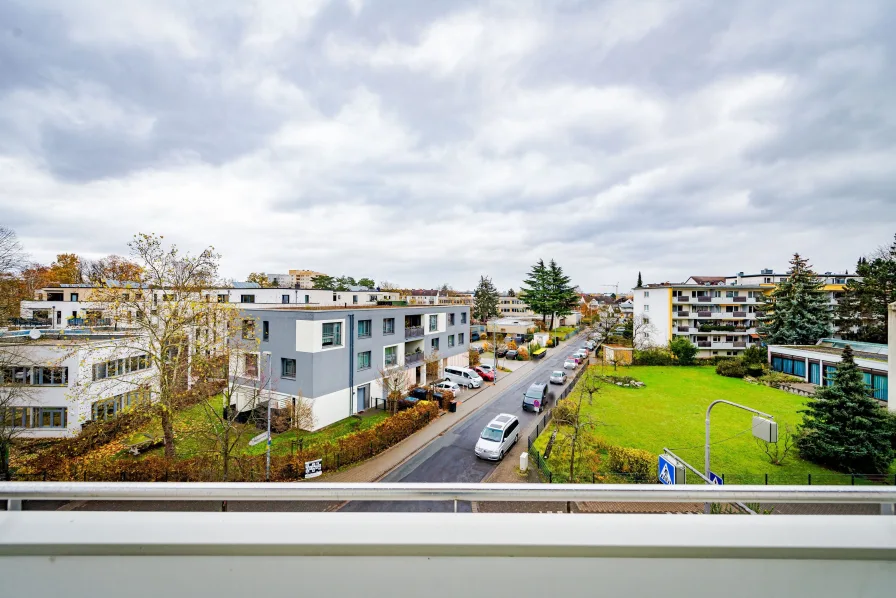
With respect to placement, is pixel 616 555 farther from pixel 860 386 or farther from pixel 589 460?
pixel 860 386

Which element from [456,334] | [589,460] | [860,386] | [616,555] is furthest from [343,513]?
[456,334]

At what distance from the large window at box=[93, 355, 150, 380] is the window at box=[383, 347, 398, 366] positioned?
29.7 ft

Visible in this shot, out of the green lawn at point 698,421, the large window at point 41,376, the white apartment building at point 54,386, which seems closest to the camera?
the green lawn at point 698,421

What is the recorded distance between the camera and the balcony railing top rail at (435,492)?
1144 millimetres

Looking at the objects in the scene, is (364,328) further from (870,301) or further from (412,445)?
(870,301)

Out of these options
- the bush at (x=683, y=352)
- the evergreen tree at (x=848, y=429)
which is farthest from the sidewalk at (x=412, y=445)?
the bush at (x=683, y=352)

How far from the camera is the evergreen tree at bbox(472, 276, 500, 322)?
156 ft

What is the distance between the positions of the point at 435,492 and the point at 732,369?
26.4m

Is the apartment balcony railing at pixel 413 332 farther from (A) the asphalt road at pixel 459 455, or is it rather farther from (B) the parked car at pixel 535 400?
(B) the parked car at pixel 535 400

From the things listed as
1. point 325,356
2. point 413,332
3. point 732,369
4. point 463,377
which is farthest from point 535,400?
point 732,369

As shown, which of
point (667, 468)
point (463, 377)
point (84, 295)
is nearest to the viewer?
point (667, 468)

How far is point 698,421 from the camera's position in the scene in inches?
504

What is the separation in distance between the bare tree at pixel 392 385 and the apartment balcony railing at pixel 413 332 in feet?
7.72

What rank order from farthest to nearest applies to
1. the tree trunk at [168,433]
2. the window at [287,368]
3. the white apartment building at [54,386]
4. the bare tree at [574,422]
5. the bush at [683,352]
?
the bush at [683,352] → the window at [287,368] → the white apartment building at [54,386] → the bare tree at [574,422] → the tree trunk at [168,433]
